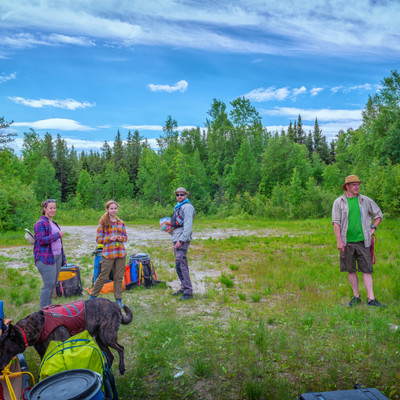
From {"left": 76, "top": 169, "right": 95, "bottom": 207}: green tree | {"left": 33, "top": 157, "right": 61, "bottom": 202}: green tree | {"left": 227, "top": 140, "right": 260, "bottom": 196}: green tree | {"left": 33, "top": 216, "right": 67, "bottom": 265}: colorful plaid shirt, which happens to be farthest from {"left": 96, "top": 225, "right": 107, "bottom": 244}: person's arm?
{"left": 76, "top": 169, "right": 95, "bottom": 207}: green tree

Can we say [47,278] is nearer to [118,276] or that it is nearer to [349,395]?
[118,276]

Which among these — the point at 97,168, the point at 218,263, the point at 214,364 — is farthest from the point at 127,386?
the point at 97,168

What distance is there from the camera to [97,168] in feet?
239

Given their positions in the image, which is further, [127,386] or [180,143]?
[180,143]

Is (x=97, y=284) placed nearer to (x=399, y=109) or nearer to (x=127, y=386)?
(x=127, y=386)

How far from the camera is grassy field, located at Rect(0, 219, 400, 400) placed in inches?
136

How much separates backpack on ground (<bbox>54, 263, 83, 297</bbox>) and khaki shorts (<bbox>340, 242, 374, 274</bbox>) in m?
5.14

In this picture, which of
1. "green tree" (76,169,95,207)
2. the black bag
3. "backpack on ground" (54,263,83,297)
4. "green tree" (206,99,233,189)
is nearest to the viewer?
the black bag

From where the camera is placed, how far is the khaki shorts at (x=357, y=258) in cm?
557

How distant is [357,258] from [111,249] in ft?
14.1

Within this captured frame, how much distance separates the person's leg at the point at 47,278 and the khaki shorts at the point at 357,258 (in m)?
4.85

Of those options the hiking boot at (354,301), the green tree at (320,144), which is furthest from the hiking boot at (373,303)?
the green tree at (320,144)

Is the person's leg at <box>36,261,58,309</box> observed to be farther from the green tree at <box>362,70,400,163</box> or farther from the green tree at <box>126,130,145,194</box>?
the green tree at <box>126,130,145,194</box>

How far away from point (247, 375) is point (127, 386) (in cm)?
128
